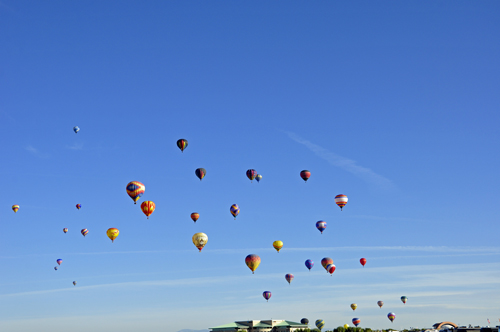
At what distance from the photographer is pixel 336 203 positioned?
12612cm

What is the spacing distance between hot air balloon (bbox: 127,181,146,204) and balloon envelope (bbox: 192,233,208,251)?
22.9 m

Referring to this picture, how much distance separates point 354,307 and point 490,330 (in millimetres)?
88143

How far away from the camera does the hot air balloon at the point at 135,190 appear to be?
10262cm

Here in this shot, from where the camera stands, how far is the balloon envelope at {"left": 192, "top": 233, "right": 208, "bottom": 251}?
120312 millimetres

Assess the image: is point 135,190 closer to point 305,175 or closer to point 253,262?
point 253,262

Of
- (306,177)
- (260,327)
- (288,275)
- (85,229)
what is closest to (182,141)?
(306,177)

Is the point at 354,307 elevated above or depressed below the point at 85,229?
below

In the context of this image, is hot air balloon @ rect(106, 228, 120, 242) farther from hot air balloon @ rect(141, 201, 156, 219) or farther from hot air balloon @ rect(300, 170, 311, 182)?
hot air balloon @ rect(300, 170, 311, 182)

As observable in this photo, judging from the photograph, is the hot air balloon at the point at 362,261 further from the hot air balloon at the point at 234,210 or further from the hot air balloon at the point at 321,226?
the hot air balloon at the point at 234,210

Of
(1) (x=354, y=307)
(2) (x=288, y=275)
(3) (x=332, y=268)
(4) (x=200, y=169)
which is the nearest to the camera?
(4) (x=200, y=169)

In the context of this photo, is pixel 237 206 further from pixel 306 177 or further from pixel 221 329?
pixel 221 329

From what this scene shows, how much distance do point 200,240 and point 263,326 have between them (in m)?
87.7

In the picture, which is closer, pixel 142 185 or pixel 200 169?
pixel 142 185

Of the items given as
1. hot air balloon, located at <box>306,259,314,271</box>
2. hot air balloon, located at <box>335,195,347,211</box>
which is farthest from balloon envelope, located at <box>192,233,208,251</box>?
hot air balloon, located at <box>306,259,314,271</box>
